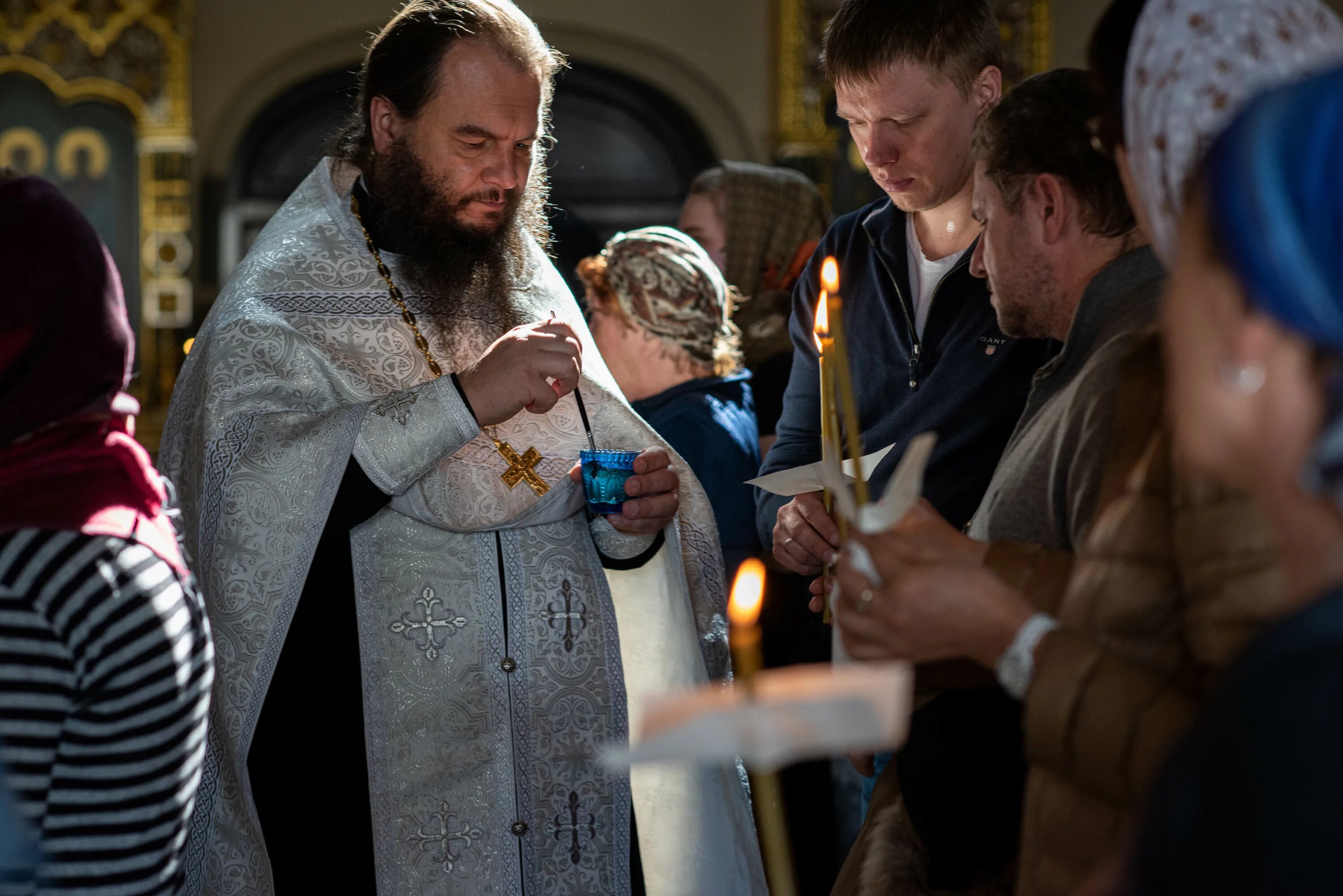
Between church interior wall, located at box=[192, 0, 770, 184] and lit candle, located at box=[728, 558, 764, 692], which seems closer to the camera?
lit candle, located at box=[728, 558, 764, 692]

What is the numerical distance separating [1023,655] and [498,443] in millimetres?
1454

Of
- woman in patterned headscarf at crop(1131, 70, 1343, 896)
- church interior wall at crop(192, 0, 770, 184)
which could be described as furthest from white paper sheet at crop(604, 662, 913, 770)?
church interior wall at crop(192, 0, 770, 184)

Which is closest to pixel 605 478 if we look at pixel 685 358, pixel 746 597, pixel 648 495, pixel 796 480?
pixel 648 495

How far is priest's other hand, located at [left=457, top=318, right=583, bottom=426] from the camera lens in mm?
2393

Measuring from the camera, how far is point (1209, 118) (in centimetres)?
131

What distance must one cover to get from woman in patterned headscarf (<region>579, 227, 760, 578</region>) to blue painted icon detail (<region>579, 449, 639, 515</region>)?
809 millimetres

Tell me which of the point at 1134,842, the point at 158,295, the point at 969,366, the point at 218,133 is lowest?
the point at 1134,842

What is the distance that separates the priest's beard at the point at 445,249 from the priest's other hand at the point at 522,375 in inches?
11.4

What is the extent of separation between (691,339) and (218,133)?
5.72m

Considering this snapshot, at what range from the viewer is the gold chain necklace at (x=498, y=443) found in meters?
2.62

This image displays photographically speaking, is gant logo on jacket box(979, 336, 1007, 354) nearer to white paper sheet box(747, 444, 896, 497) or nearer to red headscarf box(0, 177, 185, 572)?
white paper sheet box(747, 444, 896, 497)

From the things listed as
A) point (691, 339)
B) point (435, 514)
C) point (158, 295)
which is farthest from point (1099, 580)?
point (158, 295)

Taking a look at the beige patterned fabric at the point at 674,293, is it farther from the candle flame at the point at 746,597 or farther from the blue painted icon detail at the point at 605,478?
the candle flame at the point at 746,597

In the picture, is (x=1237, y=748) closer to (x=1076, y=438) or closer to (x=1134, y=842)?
(x=1134, y=842)
